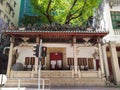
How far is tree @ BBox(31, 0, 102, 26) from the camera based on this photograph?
22.8 metres

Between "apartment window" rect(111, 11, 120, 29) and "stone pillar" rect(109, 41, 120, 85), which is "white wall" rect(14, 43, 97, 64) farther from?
"apartment window" rect(111, 11, 120, 29)

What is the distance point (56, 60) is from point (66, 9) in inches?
341

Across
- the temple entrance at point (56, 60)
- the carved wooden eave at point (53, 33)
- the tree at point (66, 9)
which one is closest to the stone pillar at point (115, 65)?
the carved wooden eave at point (53, 33)

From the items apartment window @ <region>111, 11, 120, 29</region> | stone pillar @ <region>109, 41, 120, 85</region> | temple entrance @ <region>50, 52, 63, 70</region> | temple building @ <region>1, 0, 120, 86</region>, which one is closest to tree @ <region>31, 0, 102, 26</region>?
temple building @ <region>1, 0, 120, 86</region>

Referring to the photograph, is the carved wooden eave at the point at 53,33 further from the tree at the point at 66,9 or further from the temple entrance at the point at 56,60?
the tree at the point at 66,9

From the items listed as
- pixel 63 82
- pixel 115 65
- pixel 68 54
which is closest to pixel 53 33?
pixel 68 54

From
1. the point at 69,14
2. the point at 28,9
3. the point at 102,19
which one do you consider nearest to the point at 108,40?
the point at 102,19

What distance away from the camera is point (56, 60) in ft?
60.2

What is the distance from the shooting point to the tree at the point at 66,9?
74.9 ft

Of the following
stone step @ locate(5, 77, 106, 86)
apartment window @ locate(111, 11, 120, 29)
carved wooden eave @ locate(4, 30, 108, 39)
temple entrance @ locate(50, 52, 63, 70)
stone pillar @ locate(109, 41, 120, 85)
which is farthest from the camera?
temple entrance @ locate(50, 52, 63, 70)

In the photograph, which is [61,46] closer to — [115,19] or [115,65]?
[115,65]

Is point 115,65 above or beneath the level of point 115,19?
beneath

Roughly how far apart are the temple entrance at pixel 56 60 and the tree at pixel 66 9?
6178mm

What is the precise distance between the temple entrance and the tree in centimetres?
618
